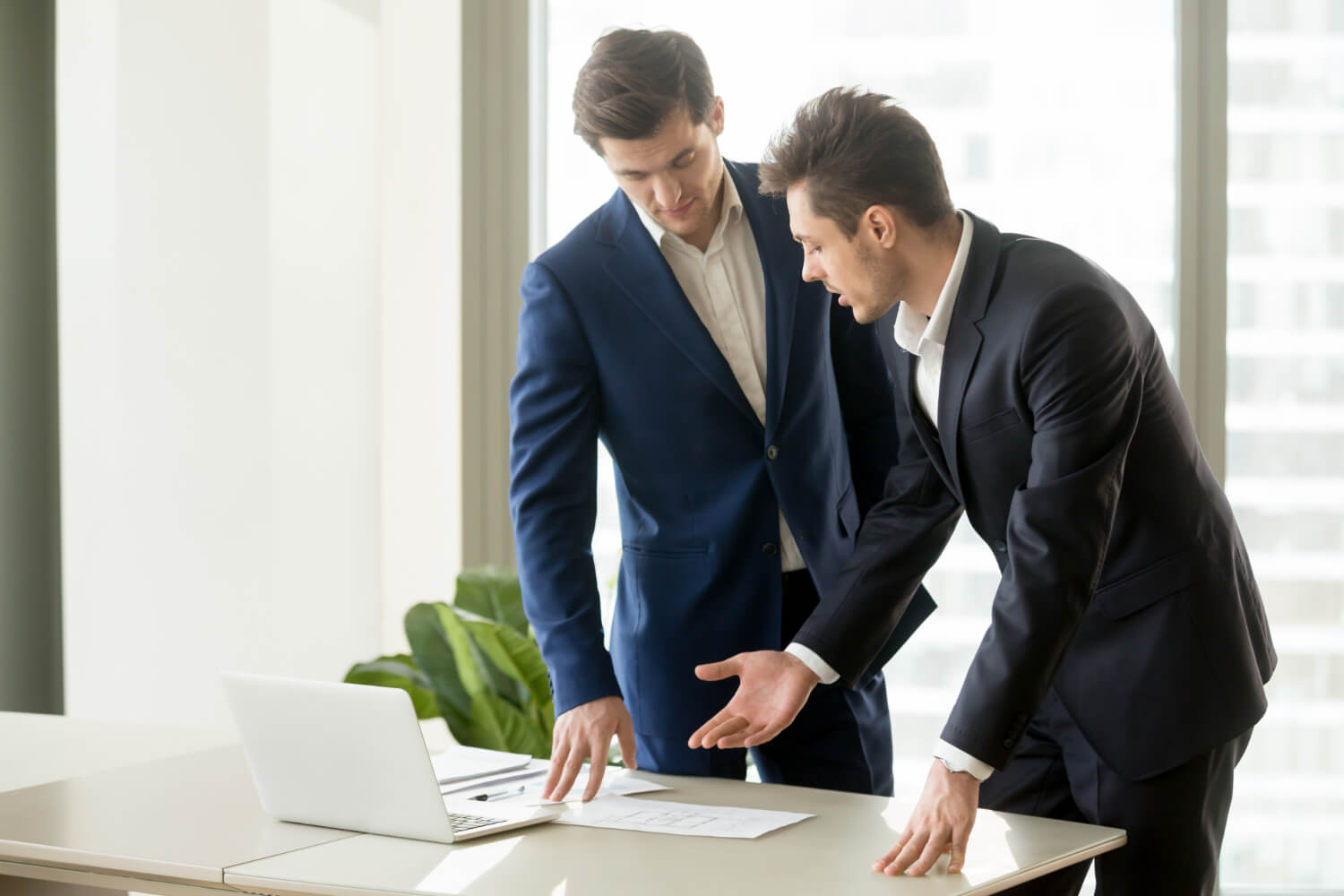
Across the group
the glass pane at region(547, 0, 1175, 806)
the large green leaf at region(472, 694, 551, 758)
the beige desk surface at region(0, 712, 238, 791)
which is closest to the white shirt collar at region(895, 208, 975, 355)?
the beige desk surface at region(0, 712, 238, 791)

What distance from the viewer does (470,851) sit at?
143cm

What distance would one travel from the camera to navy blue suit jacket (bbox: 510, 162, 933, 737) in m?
1.83

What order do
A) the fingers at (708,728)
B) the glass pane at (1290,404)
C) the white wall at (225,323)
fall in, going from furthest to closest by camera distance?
the glass pane at (1290,404), the white wall at (225,323), the fingers at (708,728)

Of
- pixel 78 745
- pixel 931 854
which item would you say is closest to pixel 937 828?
pixel 931 854

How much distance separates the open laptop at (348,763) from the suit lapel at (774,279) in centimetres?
66

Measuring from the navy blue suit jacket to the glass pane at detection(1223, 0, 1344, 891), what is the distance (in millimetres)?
1840

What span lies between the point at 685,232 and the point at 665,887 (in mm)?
937

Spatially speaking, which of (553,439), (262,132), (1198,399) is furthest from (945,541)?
(262,132)

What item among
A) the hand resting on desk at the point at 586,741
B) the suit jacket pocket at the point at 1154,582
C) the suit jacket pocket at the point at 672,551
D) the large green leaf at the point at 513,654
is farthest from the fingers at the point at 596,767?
the large green leaf at the point at 513,654

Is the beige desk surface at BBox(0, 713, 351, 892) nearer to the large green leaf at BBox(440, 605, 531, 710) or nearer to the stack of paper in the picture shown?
the stack of paper

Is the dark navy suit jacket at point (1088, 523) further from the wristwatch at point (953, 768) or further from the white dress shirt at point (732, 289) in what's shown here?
the white dress shirt at point (732, 289)

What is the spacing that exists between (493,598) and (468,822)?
1.51 meters

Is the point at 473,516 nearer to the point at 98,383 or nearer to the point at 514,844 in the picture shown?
the point at 98,383

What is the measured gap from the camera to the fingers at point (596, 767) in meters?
1.63
